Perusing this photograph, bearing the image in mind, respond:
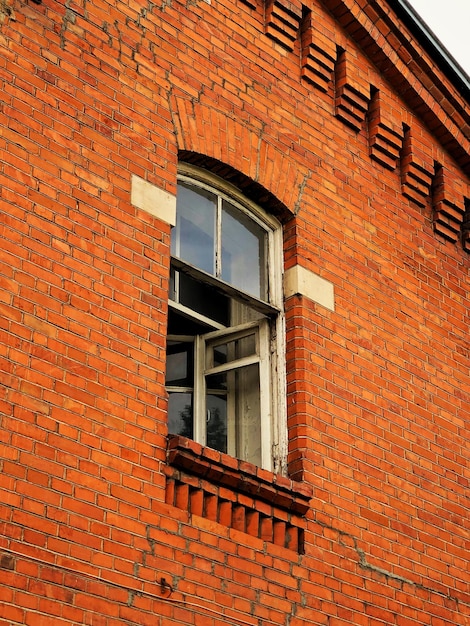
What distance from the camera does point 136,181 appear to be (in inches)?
293

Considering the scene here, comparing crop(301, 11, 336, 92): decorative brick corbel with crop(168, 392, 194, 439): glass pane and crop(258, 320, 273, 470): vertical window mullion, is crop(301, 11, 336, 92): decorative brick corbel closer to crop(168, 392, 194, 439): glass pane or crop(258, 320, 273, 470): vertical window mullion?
crop(258, 320, 273, 470): vertical window mullion

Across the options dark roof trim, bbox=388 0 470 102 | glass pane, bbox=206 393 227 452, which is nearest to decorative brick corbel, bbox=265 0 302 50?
dark roof trim, bbox=388 0 470 102

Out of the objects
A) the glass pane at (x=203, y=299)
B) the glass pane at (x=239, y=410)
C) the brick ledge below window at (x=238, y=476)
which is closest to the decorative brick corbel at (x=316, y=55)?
the glass pane at (x=203, y=299)

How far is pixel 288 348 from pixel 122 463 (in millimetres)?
1996

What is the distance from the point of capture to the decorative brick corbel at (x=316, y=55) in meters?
9.30

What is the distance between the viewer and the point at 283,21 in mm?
9219

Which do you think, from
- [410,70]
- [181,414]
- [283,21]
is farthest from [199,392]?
[410,70]

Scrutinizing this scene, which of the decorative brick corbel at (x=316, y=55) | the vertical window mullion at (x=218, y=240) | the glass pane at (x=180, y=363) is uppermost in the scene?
the decorative brick corbel at (x=316, y=55)

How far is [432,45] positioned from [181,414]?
428 cm

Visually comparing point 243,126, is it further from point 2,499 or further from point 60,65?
point 2,499

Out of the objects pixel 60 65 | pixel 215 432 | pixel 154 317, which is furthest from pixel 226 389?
pixel 60 65

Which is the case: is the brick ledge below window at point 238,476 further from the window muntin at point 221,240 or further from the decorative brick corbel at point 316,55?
the decorative brick corbel at point 316,55

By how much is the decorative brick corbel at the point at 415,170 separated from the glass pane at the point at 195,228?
2.17m

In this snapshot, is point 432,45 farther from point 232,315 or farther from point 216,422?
point 216,422
